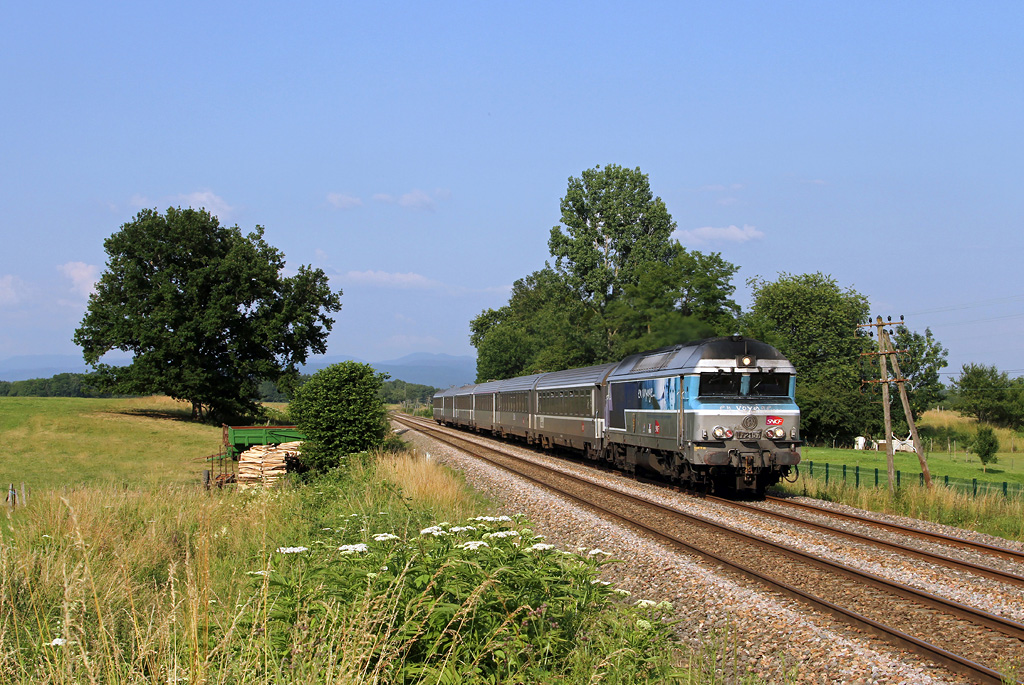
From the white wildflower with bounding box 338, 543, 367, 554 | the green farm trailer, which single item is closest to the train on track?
the green farm trailer

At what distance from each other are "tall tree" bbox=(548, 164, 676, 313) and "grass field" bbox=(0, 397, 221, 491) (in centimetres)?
2556

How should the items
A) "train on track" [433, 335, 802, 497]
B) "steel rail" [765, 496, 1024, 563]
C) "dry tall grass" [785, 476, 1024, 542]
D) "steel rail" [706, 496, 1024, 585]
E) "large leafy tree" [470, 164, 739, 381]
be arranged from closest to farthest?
"steel rail" [706, 496, 1024, 585] → "steel rail" [765, 496, 1024, 563] → "dry tall grass" [785, 476, 1024, 542] → "train on track" [433, 335, 802, 497] → "large leafy tree" [470, 164, 739, 381]

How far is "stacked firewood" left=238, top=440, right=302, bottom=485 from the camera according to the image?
23.9 m

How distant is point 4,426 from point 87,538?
37.5 meters

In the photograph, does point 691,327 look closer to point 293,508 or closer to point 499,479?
point 499,479

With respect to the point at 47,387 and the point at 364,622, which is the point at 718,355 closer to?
the point at 364,622

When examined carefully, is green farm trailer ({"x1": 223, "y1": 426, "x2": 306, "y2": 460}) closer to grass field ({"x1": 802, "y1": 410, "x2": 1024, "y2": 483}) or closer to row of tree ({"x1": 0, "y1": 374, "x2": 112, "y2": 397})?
grass field ({"x1": 802, "y1": 410, "x2": 1024, "y2": 483})

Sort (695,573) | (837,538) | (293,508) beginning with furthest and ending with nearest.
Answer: (293,508)
(837,538)
(695,573)

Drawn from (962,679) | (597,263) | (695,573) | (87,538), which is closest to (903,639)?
(962,679)

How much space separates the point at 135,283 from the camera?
160 feet

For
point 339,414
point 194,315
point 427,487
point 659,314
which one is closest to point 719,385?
point 427,487

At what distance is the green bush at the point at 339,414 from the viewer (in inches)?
853

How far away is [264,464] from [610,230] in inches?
1318

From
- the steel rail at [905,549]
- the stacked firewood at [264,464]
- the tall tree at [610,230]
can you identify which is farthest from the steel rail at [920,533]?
the tall tree at [610,230]
